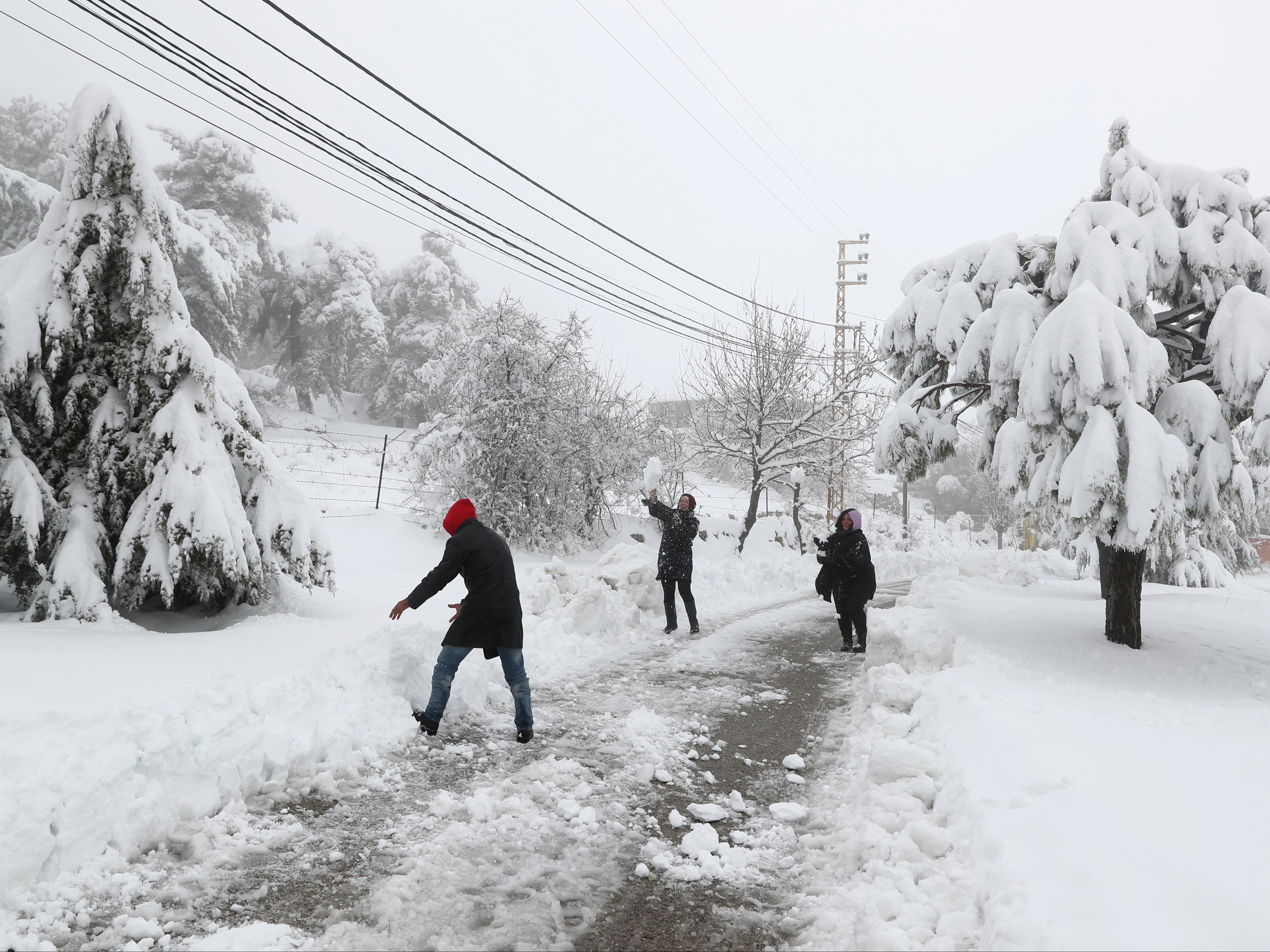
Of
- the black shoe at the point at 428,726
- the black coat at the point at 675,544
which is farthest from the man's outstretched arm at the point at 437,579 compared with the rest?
the black coat at the point at 675,544

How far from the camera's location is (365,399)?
3666 cm

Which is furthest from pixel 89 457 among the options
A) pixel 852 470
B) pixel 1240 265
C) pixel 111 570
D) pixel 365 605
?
pixel 852 470

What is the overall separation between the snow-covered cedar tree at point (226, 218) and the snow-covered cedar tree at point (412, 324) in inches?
237

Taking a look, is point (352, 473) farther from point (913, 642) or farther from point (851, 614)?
point (913, 642)

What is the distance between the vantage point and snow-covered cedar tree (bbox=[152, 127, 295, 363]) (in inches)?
984

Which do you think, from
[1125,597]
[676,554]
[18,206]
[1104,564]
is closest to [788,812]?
[676,554]

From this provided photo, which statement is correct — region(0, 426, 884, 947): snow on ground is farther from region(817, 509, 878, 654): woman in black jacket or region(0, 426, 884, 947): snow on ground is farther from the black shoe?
region(817, 509, 878, 654): woman in black jacket

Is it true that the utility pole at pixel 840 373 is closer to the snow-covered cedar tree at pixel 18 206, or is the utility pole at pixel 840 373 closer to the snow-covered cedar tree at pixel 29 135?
the snow-covered cedar tree at pixel 18 206

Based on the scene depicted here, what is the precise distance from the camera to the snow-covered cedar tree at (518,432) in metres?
15.2

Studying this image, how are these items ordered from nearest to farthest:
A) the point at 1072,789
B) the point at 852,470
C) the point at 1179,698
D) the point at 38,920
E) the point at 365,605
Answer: the point at 38,920 → the point at 1072,789 → the point at 1179,698 → the point at 365,605 → the point at 852,470

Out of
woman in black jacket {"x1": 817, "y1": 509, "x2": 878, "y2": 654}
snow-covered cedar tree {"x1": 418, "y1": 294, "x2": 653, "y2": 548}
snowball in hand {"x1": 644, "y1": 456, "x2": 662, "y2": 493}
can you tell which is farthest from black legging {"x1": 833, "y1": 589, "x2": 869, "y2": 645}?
snow-covered cedar tree {"x1": 418, "y1": 294, "x2": 653, "y2": 548}

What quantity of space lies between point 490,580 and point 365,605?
4.50 meters

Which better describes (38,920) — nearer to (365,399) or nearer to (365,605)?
(365,605)

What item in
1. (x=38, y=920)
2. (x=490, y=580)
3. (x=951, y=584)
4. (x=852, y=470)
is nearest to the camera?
(x=38, y=920)
